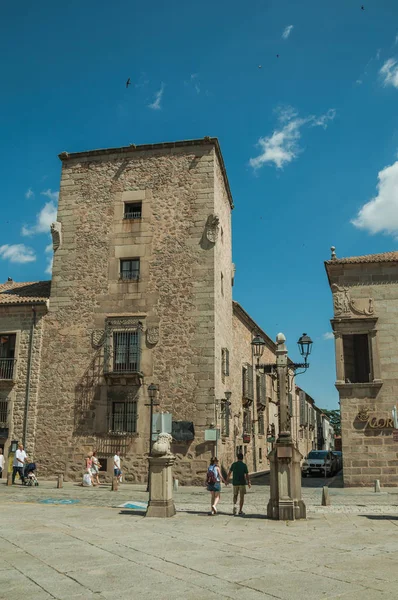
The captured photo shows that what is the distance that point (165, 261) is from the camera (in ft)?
77.2

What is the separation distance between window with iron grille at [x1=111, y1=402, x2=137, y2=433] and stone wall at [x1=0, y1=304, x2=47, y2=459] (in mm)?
3535

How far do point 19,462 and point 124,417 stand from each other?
172 inches

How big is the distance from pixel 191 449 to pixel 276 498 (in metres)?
9.41

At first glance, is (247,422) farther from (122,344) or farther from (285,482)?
(285,482)

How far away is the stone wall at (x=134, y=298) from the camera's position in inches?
861

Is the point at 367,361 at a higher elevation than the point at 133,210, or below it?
A: below

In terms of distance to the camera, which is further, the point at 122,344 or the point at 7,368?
the point at 7,368

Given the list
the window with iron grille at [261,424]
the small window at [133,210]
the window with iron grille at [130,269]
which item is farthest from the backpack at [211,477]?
the window with iron grille at [261,424]

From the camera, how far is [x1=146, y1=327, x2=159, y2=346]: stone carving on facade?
889 inches

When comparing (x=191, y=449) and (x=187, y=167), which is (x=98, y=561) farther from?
(x=187, y=167)

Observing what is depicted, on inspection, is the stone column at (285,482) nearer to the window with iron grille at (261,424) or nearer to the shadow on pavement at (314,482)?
the shadow on pavement at (314,482)

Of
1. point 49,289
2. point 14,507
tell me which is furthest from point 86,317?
point 14,507

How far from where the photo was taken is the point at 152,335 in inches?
892

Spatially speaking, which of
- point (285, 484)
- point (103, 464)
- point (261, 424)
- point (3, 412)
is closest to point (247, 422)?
point (261, 424)
